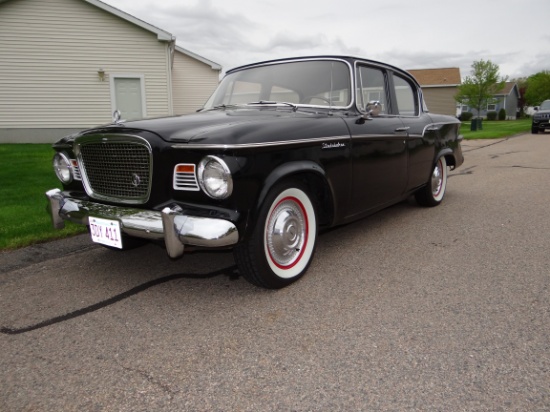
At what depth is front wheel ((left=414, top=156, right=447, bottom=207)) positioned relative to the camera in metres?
5.25

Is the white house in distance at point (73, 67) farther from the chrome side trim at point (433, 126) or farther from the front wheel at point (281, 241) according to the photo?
the front wheel at point (281, 241)

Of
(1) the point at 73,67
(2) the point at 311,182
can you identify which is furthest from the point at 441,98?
(2) the point at 311,182

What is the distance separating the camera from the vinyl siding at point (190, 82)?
786 inches

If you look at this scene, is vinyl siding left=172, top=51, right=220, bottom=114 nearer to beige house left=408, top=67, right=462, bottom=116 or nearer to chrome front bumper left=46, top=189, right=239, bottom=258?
chrome front bumper left=46, top=189, right=239, bottom=258

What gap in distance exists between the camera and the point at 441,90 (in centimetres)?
4506

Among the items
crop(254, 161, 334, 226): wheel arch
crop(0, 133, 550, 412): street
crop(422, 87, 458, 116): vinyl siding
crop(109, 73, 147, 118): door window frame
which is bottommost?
crop(0, 133, 550, 412): street

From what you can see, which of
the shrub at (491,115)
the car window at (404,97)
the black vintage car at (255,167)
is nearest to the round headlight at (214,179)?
the black vintage car at (255,167)

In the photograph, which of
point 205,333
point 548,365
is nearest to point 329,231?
point 205,333

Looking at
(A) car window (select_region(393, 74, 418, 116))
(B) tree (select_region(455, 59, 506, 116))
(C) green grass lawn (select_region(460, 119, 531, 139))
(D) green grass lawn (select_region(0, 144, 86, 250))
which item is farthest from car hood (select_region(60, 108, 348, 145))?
(B) tree (select_region(455, 59, 506, 116))

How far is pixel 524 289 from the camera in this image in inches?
114

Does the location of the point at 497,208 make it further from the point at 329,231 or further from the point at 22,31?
the point at 22,31

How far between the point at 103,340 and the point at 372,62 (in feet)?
10.7

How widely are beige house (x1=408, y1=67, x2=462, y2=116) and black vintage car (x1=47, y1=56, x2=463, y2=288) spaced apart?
4374cm

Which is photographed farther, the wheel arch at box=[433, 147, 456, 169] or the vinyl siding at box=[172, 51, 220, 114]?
the vinyl siding at box=[172, 51, 220, 114]
